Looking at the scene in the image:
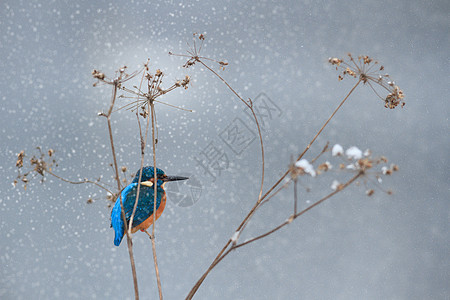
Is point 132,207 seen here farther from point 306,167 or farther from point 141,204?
point 306,167

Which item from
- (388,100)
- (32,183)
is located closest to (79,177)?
(32,183)

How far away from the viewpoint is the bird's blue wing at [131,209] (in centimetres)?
57

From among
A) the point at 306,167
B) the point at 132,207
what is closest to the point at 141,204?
the point at 132,207

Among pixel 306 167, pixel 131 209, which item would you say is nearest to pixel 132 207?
pixel 131 209

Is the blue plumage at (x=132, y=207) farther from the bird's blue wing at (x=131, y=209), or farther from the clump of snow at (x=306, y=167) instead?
the clump of snow at (x=306, y=167)

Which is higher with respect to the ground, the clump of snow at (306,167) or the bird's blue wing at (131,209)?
the bird's blue wing at (131,209)

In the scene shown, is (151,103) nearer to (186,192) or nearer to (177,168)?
(186,192)

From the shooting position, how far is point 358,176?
0.41m

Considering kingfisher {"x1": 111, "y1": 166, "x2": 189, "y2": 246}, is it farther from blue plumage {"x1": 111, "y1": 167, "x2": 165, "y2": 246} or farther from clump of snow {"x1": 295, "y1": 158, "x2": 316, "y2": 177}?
clump of snow {"x1": 295, "y1": 158, "x2": 316, "y2": 177}

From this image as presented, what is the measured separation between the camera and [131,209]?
59 cm

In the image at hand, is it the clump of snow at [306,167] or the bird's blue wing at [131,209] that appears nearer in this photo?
the clump of snow at [306,167]

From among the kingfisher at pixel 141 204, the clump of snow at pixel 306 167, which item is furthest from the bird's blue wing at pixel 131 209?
the clump of snow at pixel 306 167

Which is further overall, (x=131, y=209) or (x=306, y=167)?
(x=131, y=209)

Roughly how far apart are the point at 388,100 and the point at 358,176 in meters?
0.19
